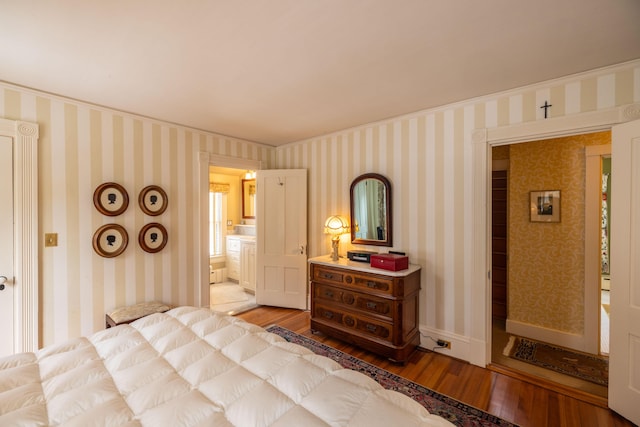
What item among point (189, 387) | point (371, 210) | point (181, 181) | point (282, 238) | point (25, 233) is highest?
point (181, 181)

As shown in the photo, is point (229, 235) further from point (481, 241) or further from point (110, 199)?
point (481, 241)

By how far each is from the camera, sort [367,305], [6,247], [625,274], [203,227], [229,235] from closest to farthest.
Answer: [625,274]
[6,247]
[367,305]
[203,227]
[229,235]

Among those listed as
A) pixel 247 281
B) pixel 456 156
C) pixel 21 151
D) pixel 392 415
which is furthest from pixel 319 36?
pixel 247 281

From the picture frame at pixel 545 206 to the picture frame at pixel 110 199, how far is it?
4.62 meters

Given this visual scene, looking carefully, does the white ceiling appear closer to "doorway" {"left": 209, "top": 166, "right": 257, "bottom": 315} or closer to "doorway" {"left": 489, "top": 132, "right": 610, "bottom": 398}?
"doorway" {"left": 489, "top": 132, "right": 610, "bottom": 398}

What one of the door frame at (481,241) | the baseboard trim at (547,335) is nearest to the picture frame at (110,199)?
Answer: the door frame at (481,241)

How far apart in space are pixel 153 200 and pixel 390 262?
2.72 metres

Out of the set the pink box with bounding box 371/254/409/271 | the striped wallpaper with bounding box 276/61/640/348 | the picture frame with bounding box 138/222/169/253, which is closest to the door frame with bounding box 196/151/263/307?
the picture frame with bounding box 138/222/169/253

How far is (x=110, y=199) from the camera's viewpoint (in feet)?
9.34

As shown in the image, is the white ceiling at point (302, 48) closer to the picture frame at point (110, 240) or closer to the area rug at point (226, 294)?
the picture frame at point (110, 240)

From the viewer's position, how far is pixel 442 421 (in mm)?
1085

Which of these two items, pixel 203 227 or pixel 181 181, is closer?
pixel 181 181

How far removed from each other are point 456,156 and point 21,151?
13.0 ft

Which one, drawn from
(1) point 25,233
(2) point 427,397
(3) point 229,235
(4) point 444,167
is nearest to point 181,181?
(1) point 25,233
